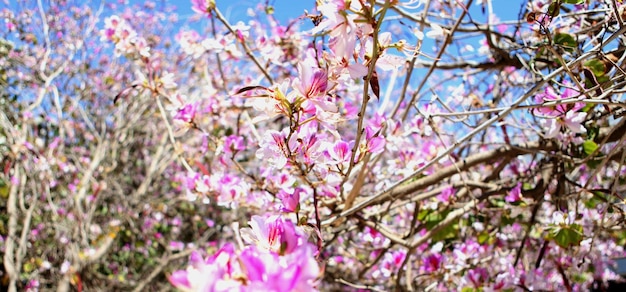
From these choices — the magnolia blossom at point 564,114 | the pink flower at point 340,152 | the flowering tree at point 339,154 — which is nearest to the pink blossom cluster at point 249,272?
the flowering tree at point 339,154

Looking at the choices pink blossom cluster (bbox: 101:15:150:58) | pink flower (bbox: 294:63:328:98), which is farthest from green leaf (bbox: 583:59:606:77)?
pink blossom cluster (bbox: 101:15:150:58)

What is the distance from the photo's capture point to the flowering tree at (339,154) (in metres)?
0.64

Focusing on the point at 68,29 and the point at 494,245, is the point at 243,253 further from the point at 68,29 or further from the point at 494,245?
the point at 68,29

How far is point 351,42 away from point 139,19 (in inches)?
215

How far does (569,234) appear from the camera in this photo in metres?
1.09

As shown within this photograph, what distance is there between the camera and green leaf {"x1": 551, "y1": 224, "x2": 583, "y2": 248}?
1.08 meters

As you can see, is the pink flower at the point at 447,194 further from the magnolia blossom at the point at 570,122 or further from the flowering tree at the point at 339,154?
the magnolia blossom at the point at 570,122

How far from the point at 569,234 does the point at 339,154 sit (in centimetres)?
69

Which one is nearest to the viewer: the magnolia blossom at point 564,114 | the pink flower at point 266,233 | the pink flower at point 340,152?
the pink flower at point 266,233

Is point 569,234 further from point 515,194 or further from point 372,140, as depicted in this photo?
point 372,140

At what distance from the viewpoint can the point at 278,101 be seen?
0.63m

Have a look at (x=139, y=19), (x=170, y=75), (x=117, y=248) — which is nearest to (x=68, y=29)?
(x=139, y=19)

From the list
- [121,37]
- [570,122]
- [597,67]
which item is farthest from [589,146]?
[121,37]

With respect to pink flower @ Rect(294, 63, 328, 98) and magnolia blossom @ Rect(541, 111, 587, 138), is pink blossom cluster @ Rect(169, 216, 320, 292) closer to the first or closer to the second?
pink flower @ Rect(294, 63, 328, 98)
